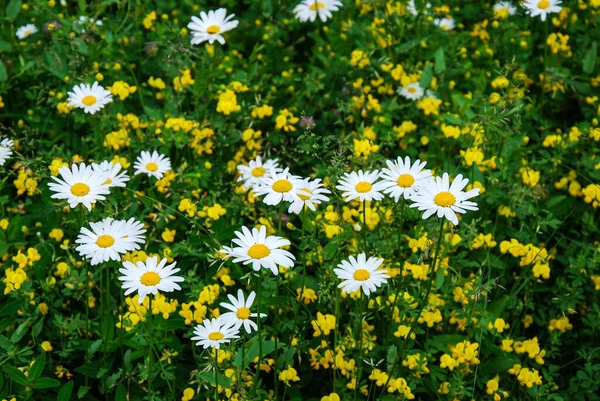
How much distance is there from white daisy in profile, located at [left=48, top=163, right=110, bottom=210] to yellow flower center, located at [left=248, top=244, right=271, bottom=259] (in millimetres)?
580

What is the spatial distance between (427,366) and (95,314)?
127 centimetres

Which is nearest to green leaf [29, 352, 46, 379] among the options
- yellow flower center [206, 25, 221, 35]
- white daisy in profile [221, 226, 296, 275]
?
white daisy in profile [221, 226, 296, 275]

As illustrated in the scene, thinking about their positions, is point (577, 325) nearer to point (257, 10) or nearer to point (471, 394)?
point (471, 394)

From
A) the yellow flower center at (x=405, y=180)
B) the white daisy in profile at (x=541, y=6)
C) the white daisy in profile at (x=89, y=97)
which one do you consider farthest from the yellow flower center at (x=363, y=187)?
the white daisy in profile at (x=541, y=6)

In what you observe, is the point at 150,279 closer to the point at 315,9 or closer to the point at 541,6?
the point at 315,9

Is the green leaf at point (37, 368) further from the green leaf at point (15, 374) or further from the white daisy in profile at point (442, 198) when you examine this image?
the white daisy in profile at point (442, 198)

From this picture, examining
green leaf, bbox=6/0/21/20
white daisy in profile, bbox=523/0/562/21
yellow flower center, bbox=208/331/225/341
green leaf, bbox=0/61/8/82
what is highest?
white daisy in profile, bbox=523/0/562/21

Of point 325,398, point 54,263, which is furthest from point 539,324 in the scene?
point 54,263

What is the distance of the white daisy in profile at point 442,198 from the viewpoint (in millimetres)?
2348

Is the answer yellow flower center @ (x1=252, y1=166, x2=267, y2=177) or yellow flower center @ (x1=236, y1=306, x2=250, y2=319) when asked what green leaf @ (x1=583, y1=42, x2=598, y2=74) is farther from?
yellow flower center @ (x1=236, y1=306, x2=250, y2=319)

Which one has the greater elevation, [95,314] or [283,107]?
[283,107]

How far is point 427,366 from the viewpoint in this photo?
8.92 feet

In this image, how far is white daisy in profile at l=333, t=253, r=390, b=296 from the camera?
235 cm

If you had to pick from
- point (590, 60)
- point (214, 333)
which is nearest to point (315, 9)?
point (590, 60)
